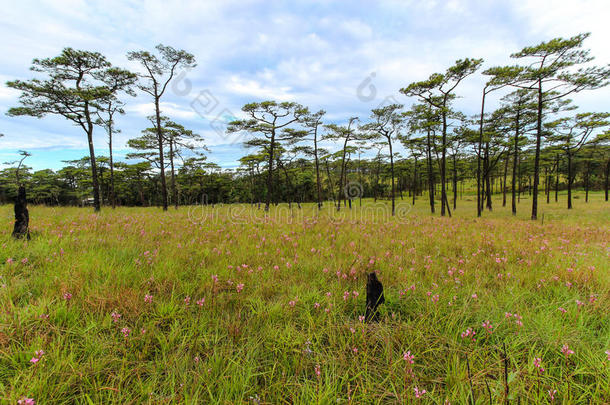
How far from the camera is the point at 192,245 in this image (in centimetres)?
471

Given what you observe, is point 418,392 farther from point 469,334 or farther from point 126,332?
point 126,332

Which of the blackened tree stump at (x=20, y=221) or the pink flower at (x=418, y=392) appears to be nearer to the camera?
the pink flower at (x=418, y=392)

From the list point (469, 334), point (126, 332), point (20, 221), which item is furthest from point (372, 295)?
point (20, 221)

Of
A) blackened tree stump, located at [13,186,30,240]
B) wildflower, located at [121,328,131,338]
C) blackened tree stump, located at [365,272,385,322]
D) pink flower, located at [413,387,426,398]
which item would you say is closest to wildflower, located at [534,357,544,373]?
pink flower, located at [413,387,426,398]

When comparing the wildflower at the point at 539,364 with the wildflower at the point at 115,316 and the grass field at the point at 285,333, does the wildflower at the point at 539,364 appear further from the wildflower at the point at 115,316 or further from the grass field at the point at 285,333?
the wildflower at the point at 115,316

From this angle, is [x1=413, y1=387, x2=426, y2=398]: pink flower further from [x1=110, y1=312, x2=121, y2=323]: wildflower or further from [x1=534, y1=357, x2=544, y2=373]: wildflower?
[x1=110, y1=312, x2=121, y2=323]: wildflower

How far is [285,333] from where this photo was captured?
2.00 m

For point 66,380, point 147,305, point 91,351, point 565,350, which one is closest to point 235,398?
point 66,380

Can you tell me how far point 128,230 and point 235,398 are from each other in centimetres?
628

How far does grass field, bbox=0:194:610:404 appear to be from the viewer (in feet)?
4.73

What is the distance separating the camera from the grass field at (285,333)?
1.44 meters

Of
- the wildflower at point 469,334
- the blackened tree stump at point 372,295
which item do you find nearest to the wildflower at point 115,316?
the blackened tree stump at point 372,295

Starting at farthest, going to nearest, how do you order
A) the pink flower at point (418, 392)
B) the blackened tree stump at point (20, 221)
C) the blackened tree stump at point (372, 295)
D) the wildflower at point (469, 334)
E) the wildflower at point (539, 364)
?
the blackened tree stump at point (20, 221) < the blackened tree stump at point (372, 295) < the wildflower at point (469, 334) < the wildflower at point (539, 364) < the pink flower at point (418, 392)

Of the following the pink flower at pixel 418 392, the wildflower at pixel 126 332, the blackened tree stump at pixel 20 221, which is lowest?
the pink flower at pixel 418 392
